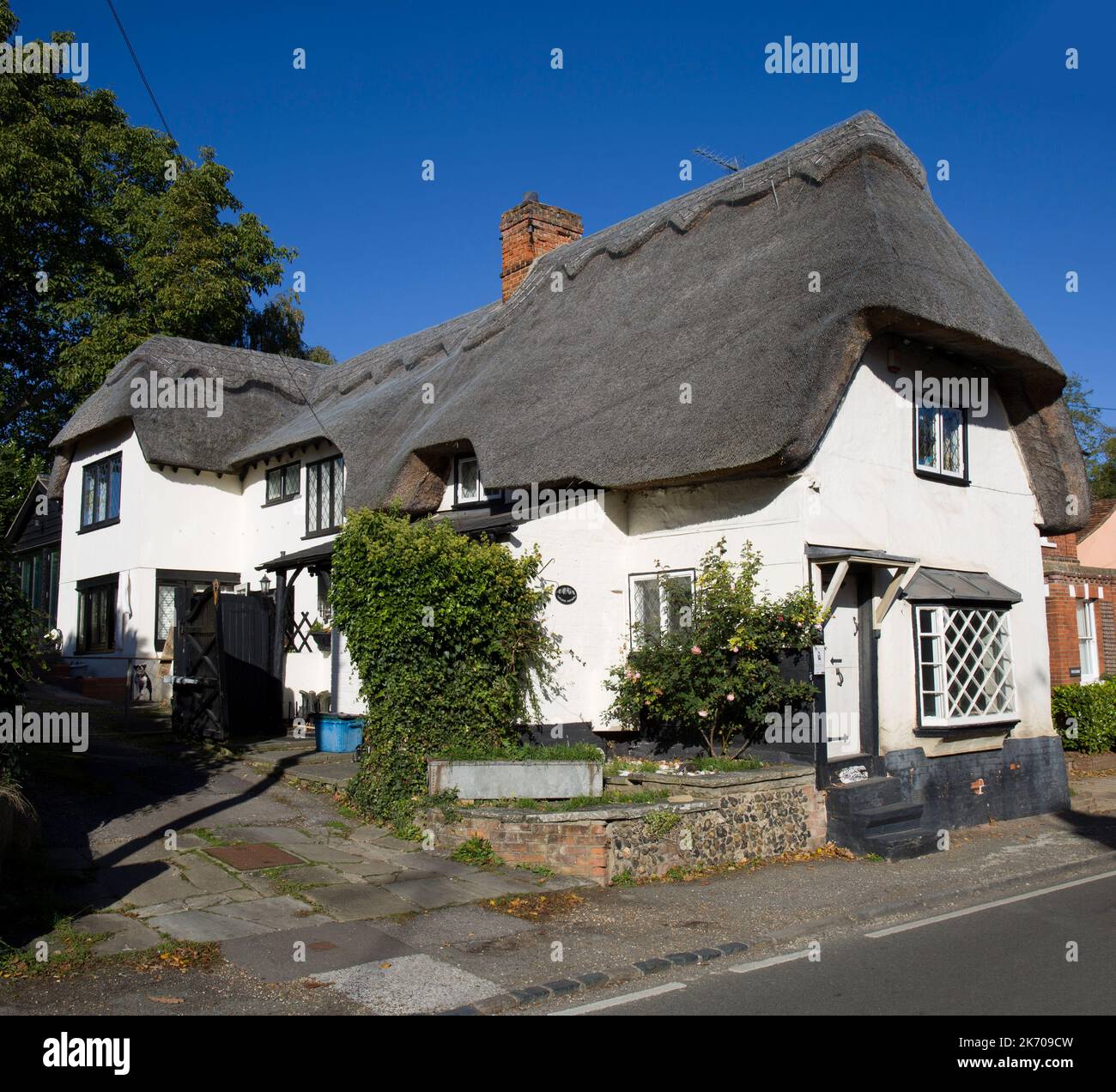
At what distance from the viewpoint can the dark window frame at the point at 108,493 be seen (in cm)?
2241

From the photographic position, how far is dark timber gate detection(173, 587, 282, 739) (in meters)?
15.3

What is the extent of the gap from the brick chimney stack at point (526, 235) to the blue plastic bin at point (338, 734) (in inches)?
306

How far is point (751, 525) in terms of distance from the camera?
11.6m

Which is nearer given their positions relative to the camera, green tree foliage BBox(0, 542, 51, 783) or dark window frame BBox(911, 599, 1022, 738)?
green tree foliage BBox(0, 542, 51, 783)

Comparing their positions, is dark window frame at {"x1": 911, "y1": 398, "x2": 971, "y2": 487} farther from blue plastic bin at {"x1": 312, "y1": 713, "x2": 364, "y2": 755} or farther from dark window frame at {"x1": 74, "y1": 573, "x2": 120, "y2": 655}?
dark window frame at {"x1": 74, "y1": 573, "x2": 120, "y2": 655}

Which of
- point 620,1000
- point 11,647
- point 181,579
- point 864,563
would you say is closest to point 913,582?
point 864,563

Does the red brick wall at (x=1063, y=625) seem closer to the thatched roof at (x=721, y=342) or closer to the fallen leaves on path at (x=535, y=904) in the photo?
the thatched roof at (x=721, y=342)

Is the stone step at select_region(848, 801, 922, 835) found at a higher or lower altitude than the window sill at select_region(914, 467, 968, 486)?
lower

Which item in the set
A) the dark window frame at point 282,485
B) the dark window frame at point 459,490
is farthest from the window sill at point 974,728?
the dark window frame at point 282,485

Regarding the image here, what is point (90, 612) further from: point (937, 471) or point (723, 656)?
point (937, 471)

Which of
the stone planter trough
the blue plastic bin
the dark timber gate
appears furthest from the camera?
the dark timber gate

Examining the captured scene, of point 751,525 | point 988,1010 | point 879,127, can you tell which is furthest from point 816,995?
point 879,127

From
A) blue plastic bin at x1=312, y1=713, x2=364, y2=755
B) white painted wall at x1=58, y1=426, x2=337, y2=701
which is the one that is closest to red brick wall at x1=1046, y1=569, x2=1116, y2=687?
blue plastic bin at x1=312, y1=713, x2=364, y2=755

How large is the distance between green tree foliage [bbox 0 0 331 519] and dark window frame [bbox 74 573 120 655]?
6762 mm
